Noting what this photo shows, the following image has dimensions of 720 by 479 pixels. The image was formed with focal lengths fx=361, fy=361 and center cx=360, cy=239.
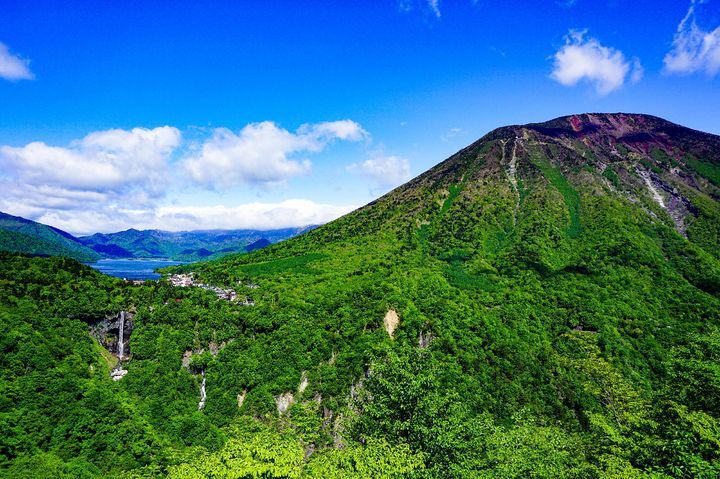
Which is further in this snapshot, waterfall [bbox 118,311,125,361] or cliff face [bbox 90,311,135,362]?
waterfall [bbox 118,311,125,361]

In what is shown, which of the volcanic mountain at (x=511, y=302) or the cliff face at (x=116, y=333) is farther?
the cliff face at (x=116, y=333)

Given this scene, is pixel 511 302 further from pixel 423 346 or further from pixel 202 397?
pixel 202 397

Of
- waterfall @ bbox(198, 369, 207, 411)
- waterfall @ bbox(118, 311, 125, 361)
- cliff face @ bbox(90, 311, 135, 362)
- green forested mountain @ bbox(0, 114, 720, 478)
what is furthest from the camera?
waterfall @ bbox(118, 311, 125, 361)

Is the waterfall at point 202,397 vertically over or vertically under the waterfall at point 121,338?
under

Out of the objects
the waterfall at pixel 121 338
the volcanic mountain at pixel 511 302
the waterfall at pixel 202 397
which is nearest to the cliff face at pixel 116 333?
the waterfall at pixel 121 338

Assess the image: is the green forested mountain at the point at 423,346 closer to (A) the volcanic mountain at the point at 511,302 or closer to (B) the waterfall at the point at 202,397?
(B) the waterfall at the point at 202,397

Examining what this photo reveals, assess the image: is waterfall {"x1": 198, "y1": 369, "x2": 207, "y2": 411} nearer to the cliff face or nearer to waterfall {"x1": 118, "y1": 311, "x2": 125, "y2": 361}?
Result: the cliff face

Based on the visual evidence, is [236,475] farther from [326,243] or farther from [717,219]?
[717,219]

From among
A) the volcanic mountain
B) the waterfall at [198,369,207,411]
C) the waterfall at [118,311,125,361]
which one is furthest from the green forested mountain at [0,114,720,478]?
the waterfall at [118,311,125,361]

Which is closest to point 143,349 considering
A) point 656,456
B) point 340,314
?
point 340,314

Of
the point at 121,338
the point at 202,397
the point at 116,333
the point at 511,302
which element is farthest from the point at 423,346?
the point at 116,333
